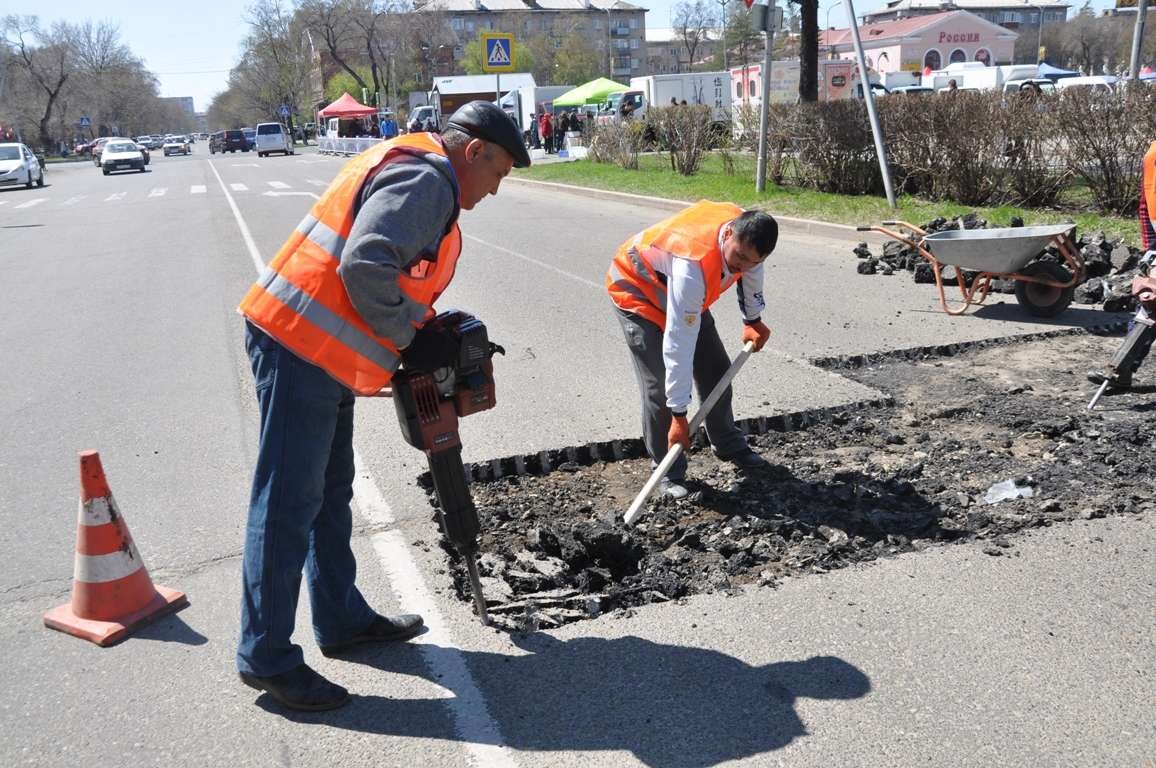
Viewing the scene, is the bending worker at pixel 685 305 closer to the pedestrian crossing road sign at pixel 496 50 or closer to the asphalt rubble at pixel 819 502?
the asphalt rubble at pixel 819 502

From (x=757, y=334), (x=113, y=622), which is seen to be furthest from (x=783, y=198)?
(x=113, y=622)

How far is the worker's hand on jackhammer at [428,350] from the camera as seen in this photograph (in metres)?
2.95

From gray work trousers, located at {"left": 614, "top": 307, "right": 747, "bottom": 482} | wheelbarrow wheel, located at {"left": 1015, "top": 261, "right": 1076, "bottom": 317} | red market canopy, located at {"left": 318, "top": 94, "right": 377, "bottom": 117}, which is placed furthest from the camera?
red market canopy, located at {"left": 318, "top": 94, "right": 377, "bottom": 117}

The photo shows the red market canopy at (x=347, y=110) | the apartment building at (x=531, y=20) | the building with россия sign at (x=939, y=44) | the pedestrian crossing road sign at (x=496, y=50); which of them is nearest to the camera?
the pedestrian crossing road sign at (x=496, y=50)

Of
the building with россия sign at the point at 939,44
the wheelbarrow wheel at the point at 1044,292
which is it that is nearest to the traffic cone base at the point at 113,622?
the wheelbarrow wheel at the point at 1044,292

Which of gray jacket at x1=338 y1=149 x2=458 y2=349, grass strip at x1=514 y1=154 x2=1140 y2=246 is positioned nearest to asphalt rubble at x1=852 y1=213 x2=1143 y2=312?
grass strip at x1=514 y1=154 x2=1140 y2=246

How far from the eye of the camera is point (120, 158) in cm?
4062

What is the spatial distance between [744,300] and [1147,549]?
197cm

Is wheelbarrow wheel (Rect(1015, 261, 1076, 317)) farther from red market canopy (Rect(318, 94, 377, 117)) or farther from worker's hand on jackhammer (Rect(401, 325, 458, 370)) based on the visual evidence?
red market canopy (Rect(318, 94, 377, 117))

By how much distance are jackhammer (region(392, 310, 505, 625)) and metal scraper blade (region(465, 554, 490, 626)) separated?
9.2 inches

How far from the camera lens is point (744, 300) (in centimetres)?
464

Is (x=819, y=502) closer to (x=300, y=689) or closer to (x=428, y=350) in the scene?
(x=428, y=350)

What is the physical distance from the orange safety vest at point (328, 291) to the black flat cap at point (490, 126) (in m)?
0.11

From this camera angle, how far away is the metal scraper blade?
3.41 m
